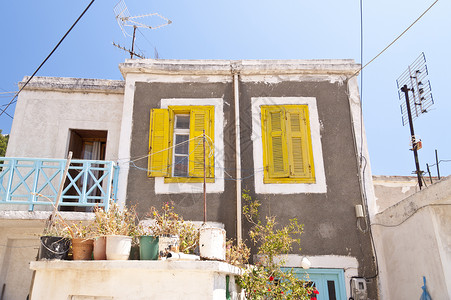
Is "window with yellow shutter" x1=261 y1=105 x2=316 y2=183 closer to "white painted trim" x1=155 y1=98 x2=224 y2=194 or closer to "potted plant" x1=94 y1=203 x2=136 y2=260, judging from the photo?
"white painted trim" x1=155 y1=98 x2=224 y2=194

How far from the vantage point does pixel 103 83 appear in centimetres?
888

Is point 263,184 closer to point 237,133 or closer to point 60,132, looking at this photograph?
point 237,133

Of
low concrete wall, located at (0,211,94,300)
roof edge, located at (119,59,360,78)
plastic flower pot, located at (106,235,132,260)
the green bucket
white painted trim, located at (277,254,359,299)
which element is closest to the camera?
plastic flower pot, located at (106,235,132,260)

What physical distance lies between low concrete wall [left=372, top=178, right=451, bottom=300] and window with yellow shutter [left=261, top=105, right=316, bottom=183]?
1.76 meters

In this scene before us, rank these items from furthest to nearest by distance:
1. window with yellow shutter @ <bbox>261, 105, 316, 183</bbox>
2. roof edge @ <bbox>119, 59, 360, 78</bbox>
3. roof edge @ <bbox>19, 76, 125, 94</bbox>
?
roof edge @ <bbox>19, 76, 125, 94</bbox>, roof edge @ <bbox>119, 59, 360, 78</bbox>, window with yellow shutter @ <bbox>261, 105, 316, 183</bbox>

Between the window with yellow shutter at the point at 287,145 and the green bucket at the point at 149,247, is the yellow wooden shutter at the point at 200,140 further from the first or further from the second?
the green bucket at the point at 149,247

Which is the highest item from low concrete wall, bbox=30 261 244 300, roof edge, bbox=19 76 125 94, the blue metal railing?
roof edge, bbox=19 76 125 94

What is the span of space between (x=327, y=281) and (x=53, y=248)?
480cm

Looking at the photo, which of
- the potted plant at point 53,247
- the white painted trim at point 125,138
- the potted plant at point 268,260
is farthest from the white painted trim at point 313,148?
the potted plant at point 53,247

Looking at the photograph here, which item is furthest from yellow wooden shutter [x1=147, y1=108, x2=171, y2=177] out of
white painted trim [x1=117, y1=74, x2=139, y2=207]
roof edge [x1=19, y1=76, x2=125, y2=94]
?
roof edge [x1=19, y1=76, x2=125, y2=94]

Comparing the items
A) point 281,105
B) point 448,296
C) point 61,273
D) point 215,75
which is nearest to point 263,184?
point 281,105

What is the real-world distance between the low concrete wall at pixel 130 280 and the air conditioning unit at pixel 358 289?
327 cm

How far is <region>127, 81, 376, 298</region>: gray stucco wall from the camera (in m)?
7.39

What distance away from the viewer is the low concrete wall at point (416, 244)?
19.2ft
